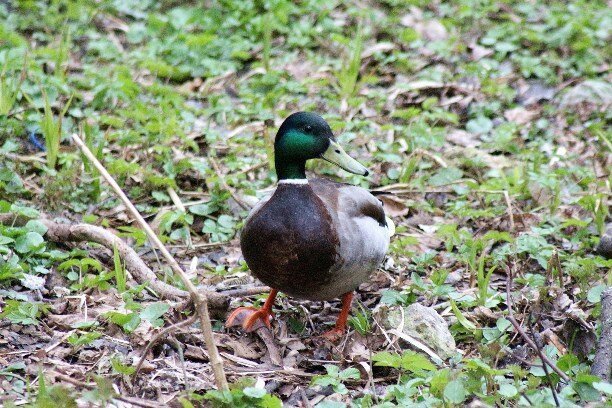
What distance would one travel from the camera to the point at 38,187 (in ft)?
16.5

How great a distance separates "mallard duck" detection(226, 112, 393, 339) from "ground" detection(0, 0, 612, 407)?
263mm

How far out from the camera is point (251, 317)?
405 cm

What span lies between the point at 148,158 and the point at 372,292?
180 cm

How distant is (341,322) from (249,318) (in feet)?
1.45

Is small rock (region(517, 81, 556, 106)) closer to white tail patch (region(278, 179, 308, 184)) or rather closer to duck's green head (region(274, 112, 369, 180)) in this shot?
duck's green head (region(274, 112, 369, 180))

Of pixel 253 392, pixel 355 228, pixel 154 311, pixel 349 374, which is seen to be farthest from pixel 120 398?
pixel 355 228

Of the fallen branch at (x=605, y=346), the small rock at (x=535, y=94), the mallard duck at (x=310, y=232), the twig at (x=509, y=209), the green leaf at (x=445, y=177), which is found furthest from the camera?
the small rock at (x=535, y=94)

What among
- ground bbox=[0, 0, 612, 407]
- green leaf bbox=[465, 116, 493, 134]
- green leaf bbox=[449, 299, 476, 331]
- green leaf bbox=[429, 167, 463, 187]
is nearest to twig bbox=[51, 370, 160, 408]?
ground bbox=[0, 0, 612, 407]

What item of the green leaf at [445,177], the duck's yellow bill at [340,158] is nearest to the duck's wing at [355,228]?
the duck's yellow bill at [340,158]

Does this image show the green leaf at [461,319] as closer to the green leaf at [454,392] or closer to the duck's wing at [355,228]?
the duck's wing at [355,228]

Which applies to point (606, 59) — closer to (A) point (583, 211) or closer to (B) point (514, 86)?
(B) point (514, 86)

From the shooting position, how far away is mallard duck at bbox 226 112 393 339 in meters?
3.75

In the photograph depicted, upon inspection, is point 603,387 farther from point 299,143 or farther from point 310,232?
point 299,143

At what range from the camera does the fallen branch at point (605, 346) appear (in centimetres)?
332
